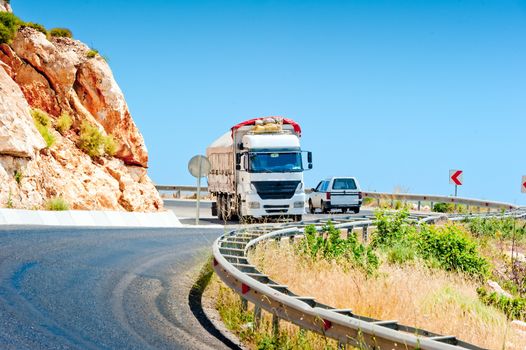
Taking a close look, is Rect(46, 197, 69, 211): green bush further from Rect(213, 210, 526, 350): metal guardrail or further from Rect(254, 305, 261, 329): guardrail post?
Rect(254, 305, 261, 329): guardrail post

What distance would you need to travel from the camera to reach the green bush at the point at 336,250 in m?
15.1

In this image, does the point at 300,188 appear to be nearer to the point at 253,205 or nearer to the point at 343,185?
the point at 253,205

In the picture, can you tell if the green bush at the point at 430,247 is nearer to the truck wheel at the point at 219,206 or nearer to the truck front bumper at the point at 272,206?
the truck front bumper at the point at 272,206

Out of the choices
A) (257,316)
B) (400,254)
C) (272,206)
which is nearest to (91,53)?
(272,206)

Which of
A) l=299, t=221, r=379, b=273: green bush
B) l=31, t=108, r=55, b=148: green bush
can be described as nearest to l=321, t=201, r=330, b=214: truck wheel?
l=31, t=108, r=55, b=148: green bush

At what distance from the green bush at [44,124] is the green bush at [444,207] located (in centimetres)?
2428

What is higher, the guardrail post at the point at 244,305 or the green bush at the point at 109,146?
the green bush at the point at 109,146

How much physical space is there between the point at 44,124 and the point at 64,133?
39.6 inches

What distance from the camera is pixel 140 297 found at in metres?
12.0

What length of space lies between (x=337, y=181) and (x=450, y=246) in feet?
76.8

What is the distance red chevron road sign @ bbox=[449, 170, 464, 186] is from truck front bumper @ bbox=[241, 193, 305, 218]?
14921 millimetres

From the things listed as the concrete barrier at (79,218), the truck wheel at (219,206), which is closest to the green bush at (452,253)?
the concrete barrier at (79,218)

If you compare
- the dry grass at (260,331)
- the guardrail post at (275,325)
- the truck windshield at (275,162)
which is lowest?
the dry grass at (260,331)

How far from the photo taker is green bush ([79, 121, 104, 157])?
3197 centimetres
